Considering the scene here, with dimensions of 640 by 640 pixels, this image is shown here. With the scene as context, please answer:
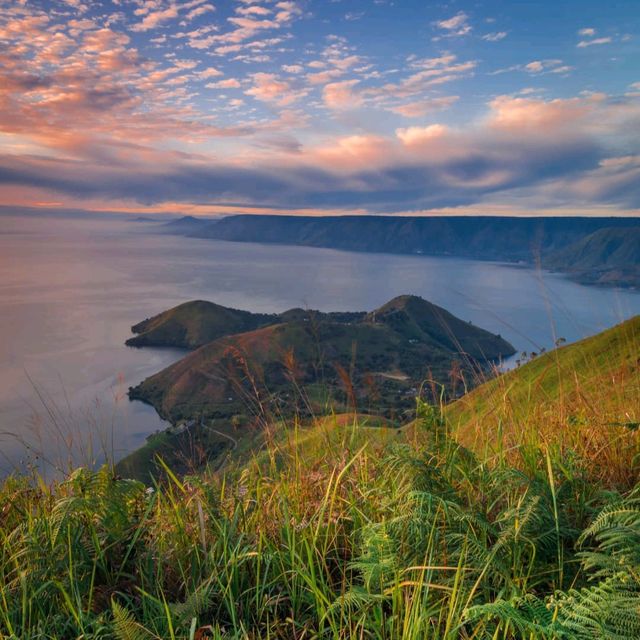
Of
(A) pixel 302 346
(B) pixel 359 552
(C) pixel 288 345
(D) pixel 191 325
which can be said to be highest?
(B) pixel 359 552

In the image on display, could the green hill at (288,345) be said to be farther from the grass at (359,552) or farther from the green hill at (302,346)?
the grass at (359,552)

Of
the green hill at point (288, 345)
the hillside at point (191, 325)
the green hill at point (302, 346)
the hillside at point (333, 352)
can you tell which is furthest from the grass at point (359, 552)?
the hillside at point (191, 325)

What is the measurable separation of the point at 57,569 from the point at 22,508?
96 centimetres

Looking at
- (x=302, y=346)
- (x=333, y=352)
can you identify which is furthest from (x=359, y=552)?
(x=333, y=352)

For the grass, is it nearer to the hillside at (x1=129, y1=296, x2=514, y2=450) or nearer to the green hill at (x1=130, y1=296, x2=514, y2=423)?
the green hill at (x1=130, y1=296, x2=514, y2=423)

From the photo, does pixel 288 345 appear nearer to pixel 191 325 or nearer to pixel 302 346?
pixel 302 346

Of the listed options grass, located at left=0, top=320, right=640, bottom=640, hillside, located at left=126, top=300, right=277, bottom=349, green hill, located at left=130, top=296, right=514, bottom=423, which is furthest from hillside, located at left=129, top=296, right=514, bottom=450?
grass, located at left=0, top=320, right=640, bottom=640

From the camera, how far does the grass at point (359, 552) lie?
1.92 m

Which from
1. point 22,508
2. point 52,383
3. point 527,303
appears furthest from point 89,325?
point 22,508

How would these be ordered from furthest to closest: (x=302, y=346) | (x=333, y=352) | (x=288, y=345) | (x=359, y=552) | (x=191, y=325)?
1. (x=191, y=325)
2. (x=333, y=352)
3. (x=302, y=346)
4. (x=288, y=345)
5. (x=359, y=552)

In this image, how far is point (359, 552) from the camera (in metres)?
2.61

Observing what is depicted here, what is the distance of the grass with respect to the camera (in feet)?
6.29

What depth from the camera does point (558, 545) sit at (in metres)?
2.15

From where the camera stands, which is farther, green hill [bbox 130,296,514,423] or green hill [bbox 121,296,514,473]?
green hill [bbox 130,296,514,423]
